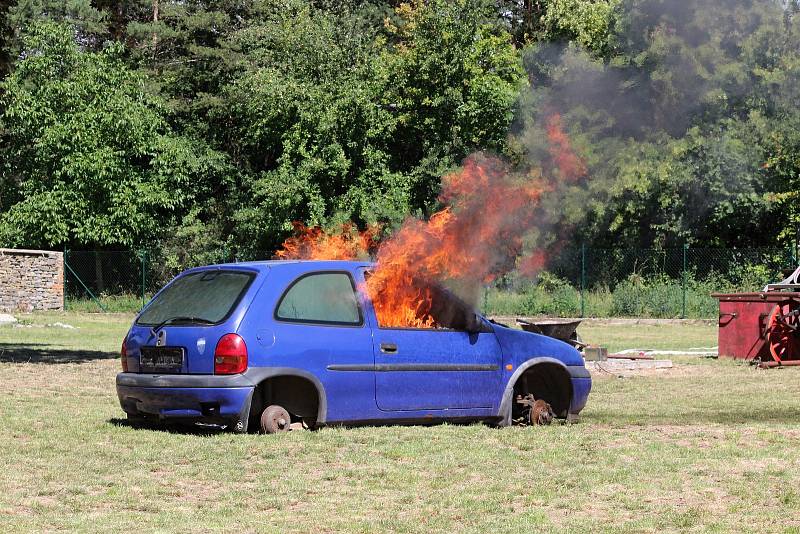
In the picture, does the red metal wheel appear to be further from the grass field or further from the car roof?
the car roof

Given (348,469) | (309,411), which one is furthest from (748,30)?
(348,469)

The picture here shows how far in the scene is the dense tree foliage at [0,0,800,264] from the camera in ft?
106

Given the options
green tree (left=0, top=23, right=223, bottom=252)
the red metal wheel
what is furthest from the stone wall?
the red metal wheel

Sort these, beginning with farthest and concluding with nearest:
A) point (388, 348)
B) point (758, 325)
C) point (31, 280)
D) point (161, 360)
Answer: point (31, 280)
point (758, 325)
point (388, 348)
point (161, 360)

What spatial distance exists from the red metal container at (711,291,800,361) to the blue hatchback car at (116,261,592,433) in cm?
1111

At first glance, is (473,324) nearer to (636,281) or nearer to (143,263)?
(636,281)

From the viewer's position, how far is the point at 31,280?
141 ft

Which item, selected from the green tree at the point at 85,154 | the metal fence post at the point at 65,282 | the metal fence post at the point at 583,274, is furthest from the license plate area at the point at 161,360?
the green tree at the point at 85,154

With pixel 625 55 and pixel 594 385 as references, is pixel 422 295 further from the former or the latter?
pixel 625 55

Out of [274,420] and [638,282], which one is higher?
[638,282]

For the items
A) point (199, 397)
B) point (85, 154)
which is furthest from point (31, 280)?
point (199, 397)

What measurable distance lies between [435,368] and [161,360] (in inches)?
96.9

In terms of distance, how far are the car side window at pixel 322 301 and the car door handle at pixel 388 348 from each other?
298mm

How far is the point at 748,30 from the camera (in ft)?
63.9
